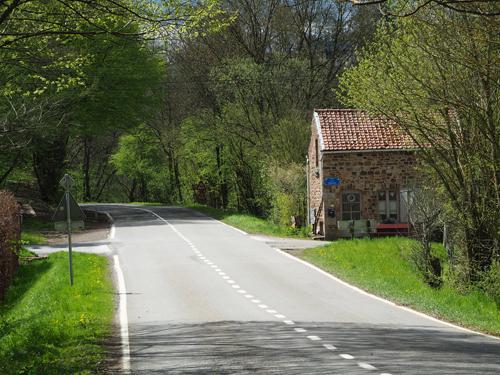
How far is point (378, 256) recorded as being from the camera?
96.3ft

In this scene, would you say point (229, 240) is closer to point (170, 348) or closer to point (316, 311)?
point (316, 311)

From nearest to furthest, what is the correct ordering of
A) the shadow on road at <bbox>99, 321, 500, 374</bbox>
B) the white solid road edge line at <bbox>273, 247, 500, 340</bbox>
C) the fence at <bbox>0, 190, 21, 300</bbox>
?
the shadow on road at <bbox>99, 321, 500, 374</bbox>
the white solid road edge line at <bbox>273, 247, 500, 340</bbox>
the fence at <bbox>0, 190, 21, 300</bbox>

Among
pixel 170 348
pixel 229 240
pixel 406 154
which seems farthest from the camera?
pixel 406 154

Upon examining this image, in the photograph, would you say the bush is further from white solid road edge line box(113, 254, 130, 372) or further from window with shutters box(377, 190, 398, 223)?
white solid road edge line box(113, 254, 130, 372)

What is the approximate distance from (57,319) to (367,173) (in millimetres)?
25178

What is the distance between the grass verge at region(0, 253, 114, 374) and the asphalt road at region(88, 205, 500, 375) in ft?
2.27

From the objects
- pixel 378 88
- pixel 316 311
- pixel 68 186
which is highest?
pixel 378 88

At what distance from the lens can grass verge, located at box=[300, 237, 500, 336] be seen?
18.0 meters

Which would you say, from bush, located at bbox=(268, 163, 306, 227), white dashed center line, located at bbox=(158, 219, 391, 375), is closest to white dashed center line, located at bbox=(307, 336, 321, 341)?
white dashed center line, located at bbox=(158, 219, 391, 375)

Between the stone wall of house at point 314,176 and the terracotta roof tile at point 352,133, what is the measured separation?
0.89m

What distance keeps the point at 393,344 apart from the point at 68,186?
39.4 ft

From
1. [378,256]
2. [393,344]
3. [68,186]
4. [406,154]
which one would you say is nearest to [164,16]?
[393,344]

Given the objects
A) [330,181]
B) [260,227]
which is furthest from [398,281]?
[260,227]

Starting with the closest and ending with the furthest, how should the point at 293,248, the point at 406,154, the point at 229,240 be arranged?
the point at 293,248, the point at 229,240, the point at 406,154
